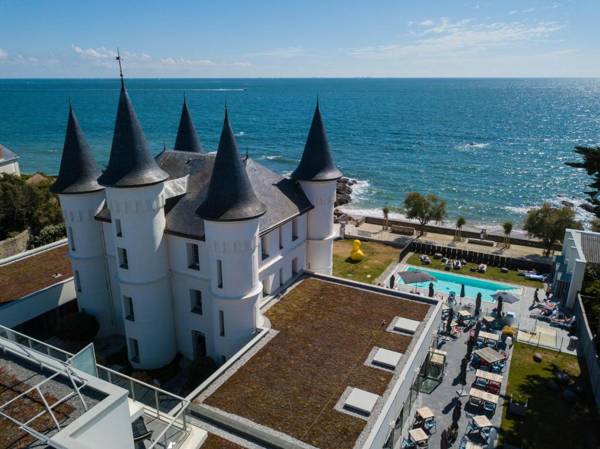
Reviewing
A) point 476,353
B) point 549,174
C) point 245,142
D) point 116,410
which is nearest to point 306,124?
point 245,142

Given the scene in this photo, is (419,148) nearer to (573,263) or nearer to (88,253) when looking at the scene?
(573,263)

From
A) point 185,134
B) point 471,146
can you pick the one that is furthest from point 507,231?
point 471,146

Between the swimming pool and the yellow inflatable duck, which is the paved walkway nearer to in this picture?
the yellow inflatable duck

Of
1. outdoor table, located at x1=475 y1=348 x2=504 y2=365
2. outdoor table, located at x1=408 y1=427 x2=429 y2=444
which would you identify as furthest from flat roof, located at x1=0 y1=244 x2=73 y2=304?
outdoor table, located at x1=475 y1=348 x2=504 y2=365

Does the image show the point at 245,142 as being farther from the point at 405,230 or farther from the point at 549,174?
the point at 405,230

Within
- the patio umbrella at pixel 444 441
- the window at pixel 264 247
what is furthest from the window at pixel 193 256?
the patio umbrella at pixel 444 441
